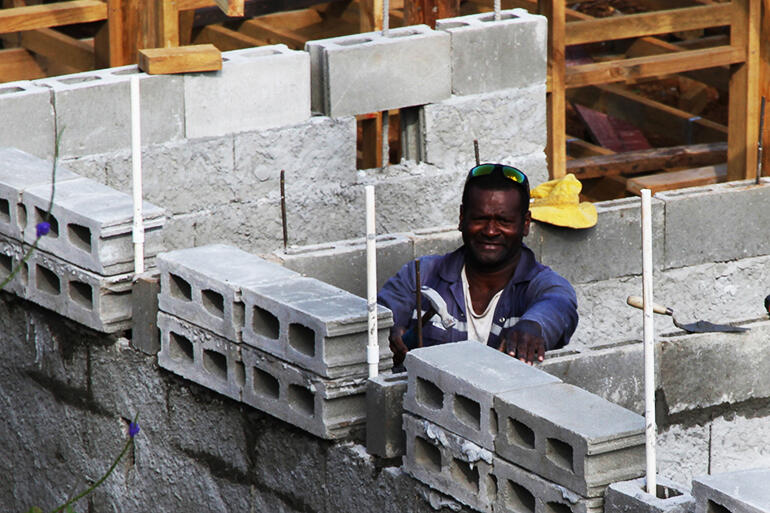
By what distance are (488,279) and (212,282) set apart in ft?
4.43

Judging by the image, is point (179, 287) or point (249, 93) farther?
point (249, 93)

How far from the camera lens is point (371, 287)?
20.4 ft

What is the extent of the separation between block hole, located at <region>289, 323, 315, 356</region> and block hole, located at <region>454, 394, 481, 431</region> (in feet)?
2.63

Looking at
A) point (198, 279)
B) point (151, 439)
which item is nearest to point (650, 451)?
point (198, 279)

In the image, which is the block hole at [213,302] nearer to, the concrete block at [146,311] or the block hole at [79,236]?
the concrete block at [146,311]

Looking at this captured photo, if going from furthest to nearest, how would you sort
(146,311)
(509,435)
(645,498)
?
(146,311) → (509,435) → (645,498)

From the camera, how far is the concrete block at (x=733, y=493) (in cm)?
482

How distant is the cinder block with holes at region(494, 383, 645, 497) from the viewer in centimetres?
540

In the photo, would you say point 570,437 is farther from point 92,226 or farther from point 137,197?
point 92,226

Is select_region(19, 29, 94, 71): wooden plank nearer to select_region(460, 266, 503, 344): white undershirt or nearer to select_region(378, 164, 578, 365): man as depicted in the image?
select_region(378, 164, 578, 365): man

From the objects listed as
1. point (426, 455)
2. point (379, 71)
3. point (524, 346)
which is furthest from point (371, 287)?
point (379, 71)

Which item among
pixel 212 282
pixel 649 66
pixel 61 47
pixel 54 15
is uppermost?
pixel 54 15

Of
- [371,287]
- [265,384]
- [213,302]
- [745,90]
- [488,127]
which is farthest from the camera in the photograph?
[745,90]

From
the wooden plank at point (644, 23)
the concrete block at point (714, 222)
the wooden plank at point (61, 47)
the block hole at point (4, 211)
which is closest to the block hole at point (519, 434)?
the block hole at point (4, 211)
